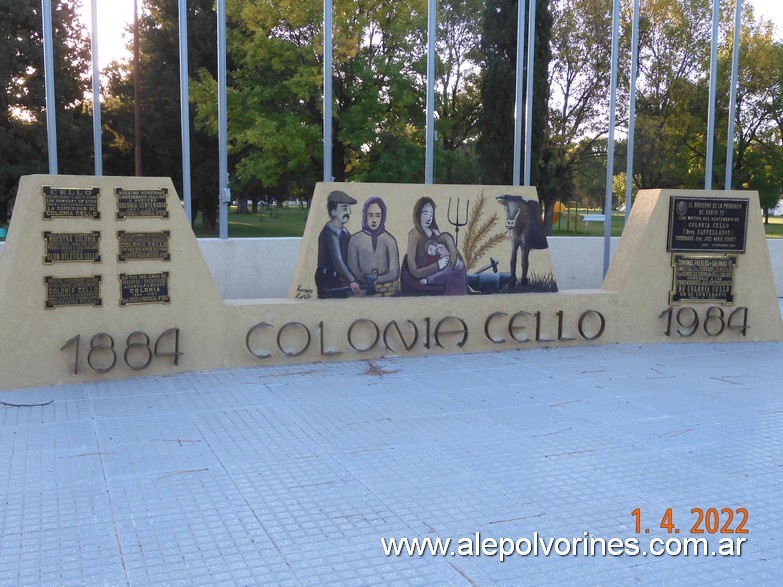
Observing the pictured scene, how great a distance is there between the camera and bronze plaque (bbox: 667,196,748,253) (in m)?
11.2

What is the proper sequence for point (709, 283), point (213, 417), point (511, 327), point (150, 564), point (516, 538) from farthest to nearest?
point (709, 283) < point (511, 327) < point (213, 417) < point (516, 538) < point (150, 564)

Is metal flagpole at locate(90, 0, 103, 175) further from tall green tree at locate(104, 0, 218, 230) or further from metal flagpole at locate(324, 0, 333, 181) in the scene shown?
tall green tree at locate(104, 0, 218, 230)

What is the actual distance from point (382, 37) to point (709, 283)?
585 inches

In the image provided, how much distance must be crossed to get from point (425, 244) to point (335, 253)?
1.21 metres

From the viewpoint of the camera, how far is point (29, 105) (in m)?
26.9

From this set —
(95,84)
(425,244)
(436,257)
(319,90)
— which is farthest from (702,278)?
(319,90)

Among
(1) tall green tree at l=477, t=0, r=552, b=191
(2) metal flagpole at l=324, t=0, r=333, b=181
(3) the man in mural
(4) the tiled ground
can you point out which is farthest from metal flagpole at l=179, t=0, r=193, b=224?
(1) tall green tree at l=477, t=0, r=552, b=191

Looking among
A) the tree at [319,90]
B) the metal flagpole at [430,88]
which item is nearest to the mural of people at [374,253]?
the metal flagpole at [430,88]

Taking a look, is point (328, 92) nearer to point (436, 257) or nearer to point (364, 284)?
point (436, 257)

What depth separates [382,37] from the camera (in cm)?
2344

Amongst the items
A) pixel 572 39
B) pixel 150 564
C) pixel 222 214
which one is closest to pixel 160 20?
pixel 572 39

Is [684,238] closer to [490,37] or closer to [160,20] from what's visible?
[490,37]

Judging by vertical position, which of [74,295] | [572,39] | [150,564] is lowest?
[150,564]

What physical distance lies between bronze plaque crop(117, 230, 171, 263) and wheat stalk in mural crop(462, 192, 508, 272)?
379 centimetres
